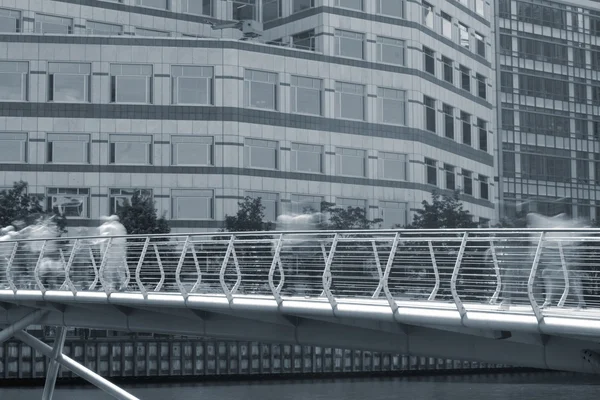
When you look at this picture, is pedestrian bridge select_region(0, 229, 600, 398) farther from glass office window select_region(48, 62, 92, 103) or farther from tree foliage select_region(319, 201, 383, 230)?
glass office window select_region(48, 62, 92, 103)

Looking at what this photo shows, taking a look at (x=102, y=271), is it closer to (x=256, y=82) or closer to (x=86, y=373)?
(x=86, y=373)

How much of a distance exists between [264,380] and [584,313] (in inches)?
1964

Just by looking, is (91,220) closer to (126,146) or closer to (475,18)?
(126,146)

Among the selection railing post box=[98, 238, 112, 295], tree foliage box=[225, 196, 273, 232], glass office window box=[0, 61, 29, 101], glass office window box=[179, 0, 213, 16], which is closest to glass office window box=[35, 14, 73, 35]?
glass office window box=[0, 61, 29, 101]

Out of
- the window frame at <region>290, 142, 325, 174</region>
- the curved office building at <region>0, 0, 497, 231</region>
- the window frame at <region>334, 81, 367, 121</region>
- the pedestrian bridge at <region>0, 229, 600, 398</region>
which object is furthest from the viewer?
the window frame at <region>334, 81, 367, 121</region>

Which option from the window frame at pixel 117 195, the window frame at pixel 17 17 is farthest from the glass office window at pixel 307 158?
the window frame at pixel 17 17

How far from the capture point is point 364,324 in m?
22.9

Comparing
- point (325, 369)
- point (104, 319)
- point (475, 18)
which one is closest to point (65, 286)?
point (104, 319)

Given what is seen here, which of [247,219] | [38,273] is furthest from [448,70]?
[38,273]

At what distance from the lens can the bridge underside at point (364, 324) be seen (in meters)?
19.6

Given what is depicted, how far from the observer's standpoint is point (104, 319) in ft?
99.7

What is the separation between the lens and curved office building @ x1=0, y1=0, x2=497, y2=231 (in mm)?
60938

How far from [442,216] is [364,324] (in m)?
40.4

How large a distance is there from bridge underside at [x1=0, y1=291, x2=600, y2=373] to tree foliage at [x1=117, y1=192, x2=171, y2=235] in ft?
82.9
